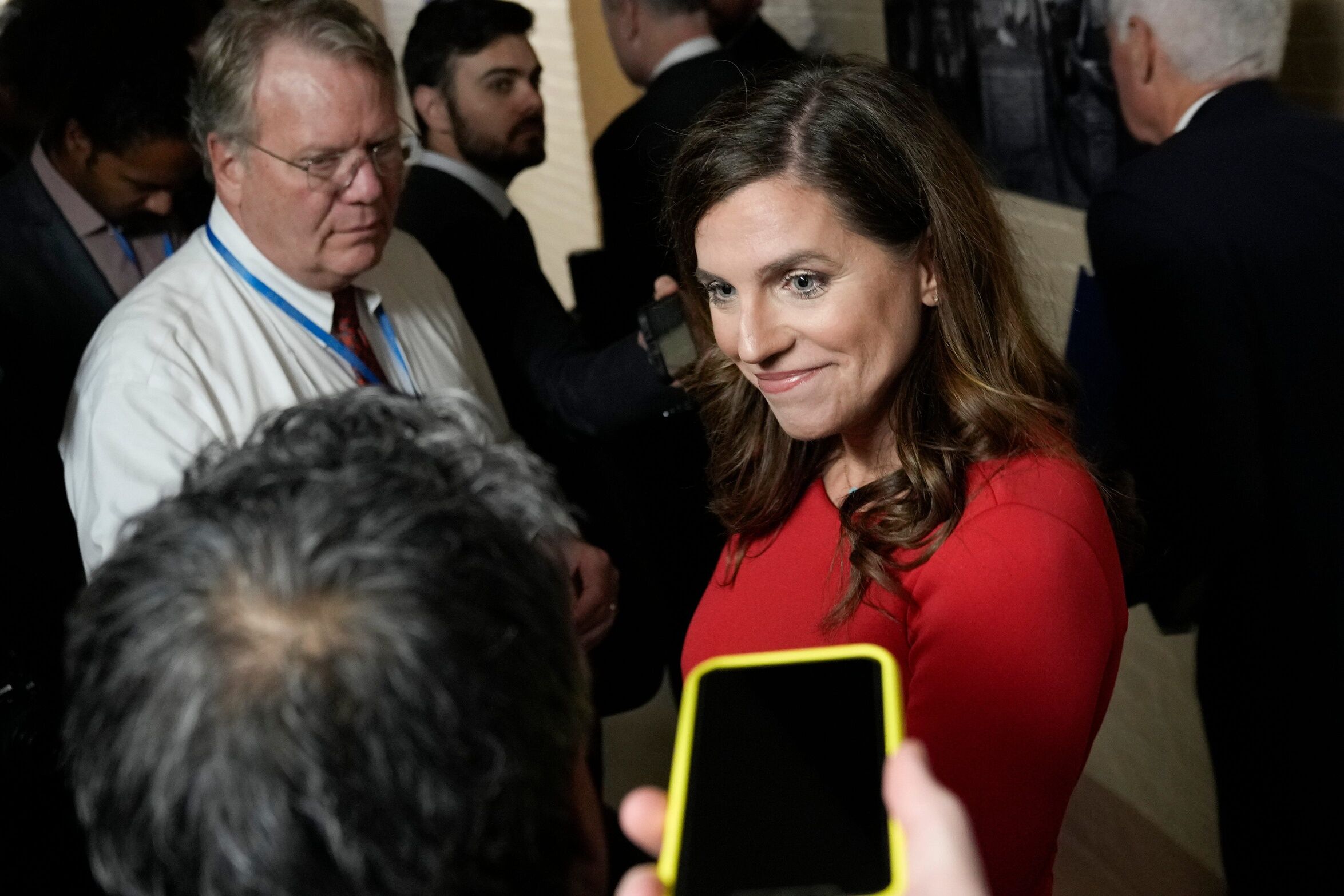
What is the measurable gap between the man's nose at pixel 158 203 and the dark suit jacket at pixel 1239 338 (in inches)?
78.3

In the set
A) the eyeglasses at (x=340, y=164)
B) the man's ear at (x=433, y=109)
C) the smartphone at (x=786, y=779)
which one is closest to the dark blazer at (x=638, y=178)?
the man's ear at (x=433, y=109)

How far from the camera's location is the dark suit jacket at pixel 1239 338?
1932mm

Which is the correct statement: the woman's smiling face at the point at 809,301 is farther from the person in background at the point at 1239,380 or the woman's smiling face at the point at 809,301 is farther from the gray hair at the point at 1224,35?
the gray hair at the point at 1224,35

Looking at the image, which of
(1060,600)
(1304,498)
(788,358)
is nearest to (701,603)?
(788,358)

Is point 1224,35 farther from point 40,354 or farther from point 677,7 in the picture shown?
point 40,354

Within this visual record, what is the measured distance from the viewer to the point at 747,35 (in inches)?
146

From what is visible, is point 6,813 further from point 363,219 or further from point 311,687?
point 311,687

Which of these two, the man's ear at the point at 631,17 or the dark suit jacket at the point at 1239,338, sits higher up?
the man's ear at the point at 631,17

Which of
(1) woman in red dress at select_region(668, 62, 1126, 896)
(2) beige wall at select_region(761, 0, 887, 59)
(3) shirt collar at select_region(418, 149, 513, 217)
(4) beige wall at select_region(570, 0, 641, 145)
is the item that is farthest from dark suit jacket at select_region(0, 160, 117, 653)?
(4) beige wall at select_region(570, 0, 641, 145)

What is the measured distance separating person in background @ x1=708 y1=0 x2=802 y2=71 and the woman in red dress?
2.10 meters

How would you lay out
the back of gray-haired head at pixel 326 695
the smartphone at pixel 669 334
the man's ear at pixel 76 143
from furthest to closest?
the man's ear at pixel 76 143, the smartphone at pixel 669 334, the back of gray-haired head at pixel 326 695

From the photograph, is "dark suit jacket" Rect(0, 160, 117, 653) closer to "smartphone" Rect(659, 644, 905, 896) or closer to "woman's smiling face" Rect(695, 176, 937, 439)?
"woman's smiling face" Rect(695, 176, 937, 439)

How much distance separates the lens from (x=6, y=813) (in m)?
1.75

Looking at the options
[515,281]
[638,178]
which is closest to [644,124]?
[638,178]
